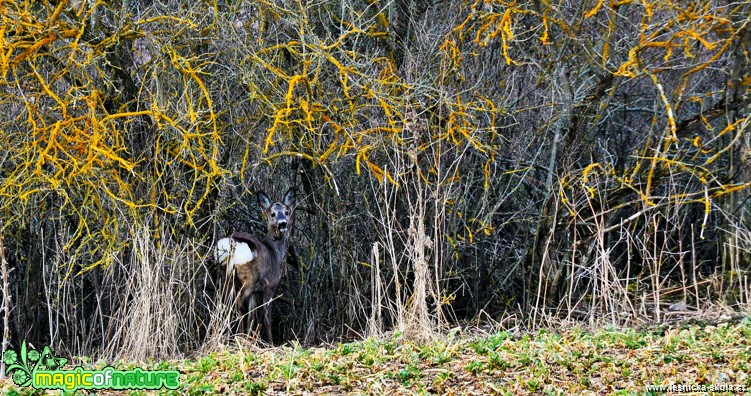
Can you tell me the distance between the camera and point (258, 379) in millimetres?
6078

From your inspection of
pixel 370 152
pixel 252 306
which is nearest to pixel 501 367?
pixel 370 152

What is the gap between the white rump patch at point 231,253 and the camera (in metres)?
9.34

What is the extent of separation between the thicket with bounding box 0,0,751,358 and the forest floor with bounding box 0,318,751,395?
103 centimetres

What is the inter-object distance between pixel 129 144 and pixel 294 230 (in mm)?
1999

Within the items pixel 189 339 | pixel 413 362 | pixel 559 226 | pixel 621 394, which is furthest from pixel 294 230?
pixel 621 394

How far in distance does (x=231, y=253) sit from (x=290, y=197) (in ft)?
2.61

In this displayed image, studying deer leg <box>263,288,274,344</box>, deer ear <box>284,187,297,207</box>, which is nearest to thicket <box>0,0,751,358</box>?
deer ear <box>284,187,297,207</box>

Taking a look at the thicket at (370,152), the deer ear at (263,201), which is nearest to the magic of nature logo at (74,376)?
the thicket at (370,152)

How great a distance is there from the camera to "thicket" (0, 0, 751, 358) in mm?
8250

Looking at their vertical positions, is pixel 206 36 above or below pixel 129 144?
above

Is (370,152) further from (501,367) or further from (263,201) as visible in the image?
(501,367)

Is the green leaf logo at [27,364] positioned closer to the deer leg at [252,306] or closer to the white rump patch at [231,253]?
the white rump patch at [231,253]

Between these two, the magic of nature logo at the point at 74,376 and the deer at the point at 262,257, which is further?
the deer at the point at 262,257

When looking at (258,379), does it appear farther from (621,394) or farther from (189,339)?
(189,339)
